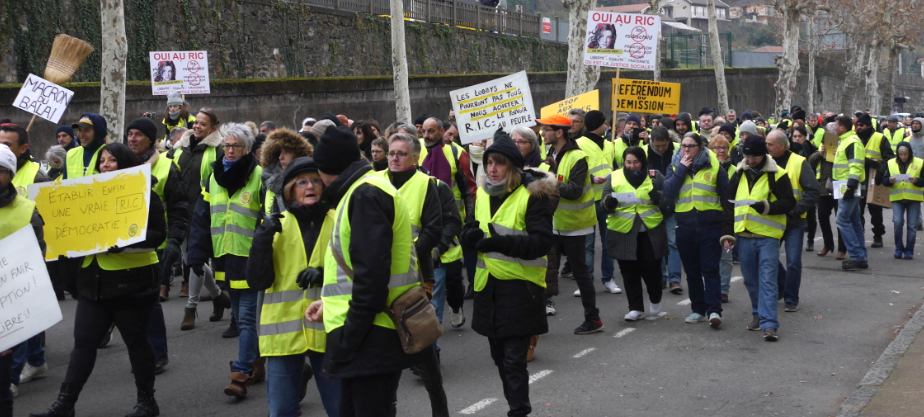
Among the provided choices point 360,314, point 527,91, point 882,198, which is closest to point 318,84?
point 527,91

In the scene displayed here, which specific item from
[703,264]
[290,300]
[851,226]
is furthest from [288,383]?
[851,226]

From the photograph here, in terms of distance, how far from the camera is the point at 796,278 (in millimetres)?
9336

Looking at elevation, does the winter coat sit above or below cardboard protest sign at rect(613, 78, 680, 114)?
below

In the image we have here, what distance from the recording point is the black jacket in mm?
3926

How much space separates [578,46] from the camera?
19828 millimetres

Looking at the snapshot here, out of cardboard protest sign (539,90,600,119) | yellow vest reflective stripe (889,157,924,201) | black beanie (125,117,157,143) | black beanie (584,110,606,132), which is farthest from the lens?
cardboard protest sign (539,90,600,119)

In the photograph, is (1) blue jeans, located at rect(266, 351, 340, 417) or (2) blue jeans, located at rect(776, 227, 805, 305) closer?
(1) blue jeans, located at rect(266, 351, 340, 417)

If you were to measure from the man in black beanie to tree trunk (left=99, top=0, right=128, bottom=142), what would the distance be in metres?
Result: 10.5

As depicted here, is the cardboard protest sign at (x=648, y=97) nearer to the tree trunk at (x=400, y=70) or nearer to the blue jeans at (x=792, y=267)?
the tree trunk at (x=400, y=70)

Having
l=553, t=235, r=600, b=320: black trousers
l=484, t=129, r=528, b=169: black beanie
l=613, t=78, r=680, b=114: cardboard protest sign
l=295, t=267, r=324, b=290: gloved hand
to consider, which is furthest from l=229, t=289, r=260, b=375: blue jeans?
l=613, t=78, r=680, b=114: cardboard protest sign

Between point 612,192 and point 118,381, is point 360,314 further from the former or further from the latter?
point 612,192

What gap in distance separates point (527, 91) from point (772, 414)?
5355 millimetres

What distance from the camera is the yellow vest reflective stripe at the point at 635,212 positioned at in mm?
8688

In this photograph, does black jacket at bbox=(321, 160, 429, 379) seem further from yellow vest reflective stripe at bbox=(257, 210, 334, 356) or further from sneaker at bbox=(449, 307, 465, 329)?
sneaker at bbox=(449, 307, 465, 329)
